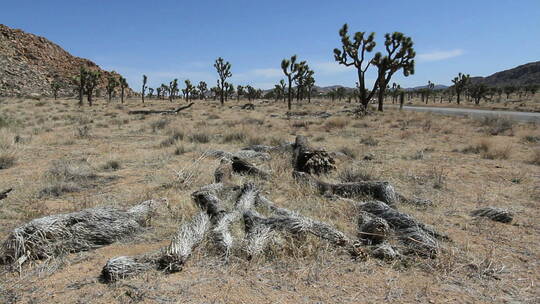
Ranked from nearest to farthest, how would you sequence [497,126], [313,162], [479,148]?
[313,162]
[479,148]
[497,126]

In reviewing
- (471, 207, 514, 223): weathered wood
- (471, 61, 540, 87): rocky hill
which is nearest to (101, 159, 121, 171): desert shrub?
(471, 207, 514, 223): weathered wood

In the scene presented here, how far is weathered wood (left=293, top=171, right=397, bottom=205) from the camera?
482 centimetres

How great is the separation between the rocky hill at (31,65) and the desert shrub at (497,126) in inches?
2327

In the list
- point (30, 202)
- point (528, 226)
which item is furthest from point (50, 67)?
point (528, 226)

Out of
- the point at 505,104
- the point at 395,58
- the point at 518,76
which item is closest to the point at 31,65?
the point at 395,58

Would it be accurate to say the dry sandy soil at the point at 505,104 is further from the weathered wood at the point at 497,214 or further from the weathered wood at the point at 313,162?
the weathered wood at the point at 497,214

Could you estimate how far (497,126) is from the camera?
51.4 feet

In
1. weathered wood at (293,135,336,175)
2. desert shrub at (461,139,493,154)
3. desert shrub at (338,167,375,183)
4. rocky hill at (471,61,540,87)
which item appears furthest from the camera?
rocky hill at (471,61,540,87)

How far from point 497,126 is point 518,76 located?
161m

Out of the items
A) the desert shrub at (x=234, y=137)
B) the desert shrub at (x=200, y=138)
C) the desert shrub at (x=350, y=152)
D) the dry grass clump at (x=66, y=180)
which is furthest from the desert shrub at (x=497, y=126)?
the dry grass clump at (x=66, y=180)

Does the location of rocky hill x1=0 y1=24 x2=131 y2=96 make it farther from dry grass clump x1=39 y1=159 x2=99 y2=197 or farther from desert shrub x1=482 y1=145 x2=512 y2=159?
desert shrub x1=482 y1=145 x2=512 y2=159

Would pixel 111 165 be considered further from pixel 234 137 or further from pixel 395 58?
pixel 395 58

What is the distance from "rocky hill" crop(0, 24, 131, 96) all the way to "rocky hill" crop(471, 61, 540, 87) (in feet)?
484

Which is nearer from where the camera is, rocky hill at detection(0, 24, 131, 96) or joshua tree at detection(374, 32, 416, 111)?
joshua tree at detection(374, 32, 416, 111)
